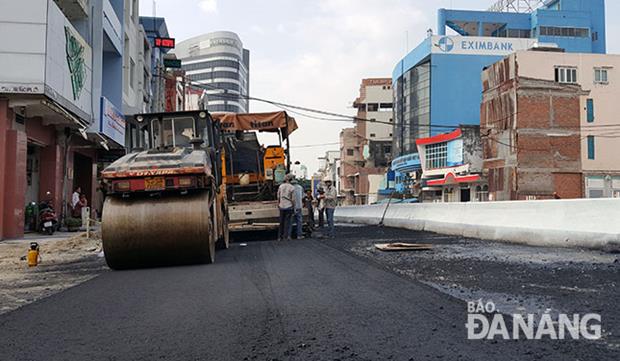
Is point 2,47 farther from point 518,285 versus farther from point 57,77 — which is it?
point 518,285

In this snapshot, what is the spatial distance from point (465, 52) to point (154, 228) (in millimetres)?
65869

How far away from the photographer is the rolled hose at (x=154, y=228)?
847 centimetres

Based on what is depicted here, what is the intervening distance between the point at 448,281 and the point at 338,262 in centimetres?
240

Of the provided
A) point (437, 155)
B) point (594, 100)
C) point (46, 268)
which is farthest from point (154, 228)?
point (437, 155)

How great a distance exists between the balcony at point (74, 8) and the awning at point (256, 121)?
8.55 metres

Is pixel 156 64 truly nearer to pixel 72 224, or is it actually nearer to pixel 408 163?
pixel 72 224

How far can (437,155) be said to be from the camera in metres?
52.8

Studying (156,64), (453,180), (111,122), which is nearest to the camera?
(111,122)

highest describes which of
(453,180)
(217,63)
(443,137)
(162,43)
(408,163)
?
(217,63)

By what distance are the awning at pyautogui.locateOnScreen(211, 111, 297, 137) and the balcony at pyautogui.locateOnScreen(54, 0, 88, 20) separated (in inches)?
336

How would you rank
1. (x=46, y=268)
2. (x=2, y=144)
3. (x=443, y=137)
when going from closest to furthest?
(x=46, y=268) → (x=2, y=144) → (x=443, y=137)

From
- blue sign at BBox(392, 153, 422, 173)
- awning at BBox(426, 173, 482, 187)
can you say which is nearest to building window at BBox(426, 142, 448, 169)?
awning at BBox(426, 173, 482, 187)

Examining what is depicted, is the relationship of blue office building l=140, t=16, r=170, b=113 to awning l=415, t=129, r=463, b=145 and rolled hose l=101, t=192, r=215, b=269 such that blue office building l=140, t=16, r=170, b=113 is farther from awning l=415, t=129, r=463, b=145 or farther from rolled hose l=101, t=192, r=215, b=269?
rolled hose l=101, t=192, r=215, b=269
